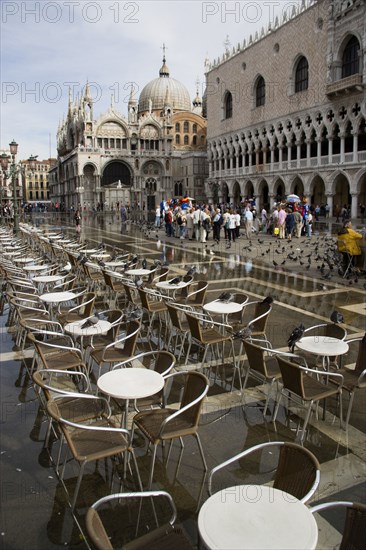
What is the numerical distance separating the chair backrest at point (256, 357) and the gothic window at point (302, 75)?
38.2m

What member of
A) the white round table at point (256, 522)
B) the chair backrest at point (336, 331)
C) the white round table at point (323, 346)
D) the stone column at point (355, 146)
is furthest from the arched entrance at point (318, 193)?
the white round table at point (256, 522)

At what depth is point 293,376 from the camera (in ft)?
14.2

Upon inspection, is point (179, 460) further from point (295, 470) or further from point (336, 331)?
point (336, 331)

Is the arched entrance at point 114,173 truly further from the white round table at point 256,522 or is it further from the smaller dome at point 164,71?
the white round table at point 256,522

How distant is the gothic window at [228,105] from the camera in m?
50.6

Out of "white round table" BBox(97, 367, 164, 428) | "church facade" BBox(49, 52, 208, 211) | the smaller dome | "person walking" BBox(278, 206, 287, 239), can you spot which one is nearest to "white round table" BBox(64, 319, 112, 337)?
"white round table" BBox(97, 367, 164, 428)

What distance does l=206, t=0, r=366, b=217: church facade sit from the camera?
33344mm

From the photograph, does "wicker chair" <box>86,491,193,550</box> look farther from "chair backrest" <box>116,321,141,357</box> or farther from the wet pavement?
"chair backrest" <box>116,321,141,357</box>

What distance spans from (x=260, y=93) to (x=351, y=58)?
1253 centimetres

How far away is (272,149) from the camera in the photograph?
42.9 m

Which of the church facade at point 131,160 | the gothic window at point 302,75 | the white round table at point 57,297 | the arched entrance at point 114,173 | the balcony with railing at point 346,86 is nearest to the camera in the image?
the white round table at point 57,297

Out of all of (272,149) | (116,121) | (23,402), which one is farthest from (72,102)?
(23,402)

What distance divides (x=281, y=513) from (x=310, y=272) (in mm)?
10883

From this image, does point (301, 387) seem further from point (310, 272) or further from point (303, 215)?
point (303, 215)
